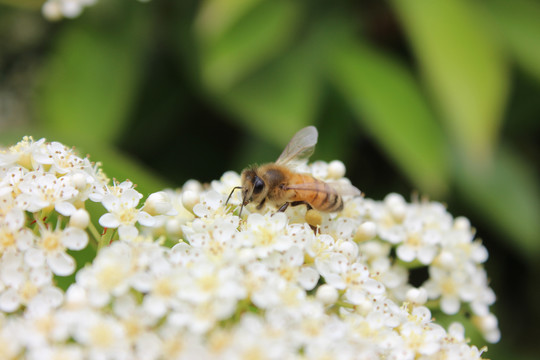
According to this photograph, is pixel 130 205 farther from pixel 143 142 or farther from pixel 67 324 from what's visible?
pixel 143 142

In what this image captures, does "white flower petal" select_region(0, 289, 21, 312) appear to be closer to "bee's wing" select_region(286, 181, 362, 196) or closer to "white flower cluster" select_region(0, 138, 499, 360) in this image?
"white flower cluster" select_region(0, 138, 499, 360)

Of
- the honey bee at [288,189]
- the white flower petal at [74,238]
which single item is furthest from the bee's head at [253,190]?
the white flower petal at [74,238]

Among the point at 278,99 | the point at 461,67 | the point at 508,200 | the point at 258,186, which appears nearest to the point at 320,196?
the point at 258,186

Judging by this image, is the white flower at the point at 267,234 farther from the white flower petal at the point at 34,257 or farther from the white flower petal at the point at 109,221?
the white flower petal at the point at 34,257

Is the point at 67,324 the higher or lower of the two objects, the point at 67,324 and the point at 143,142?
the lower

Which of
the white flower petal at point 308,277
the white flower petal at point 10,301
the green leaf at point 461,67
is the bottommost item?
the white flower petal at point 10,301

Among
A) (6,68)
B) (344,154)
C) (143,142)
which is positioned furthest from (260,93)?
(6,68)

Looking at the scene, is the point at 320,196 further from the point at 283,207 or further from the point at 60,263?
the point at 60,263
